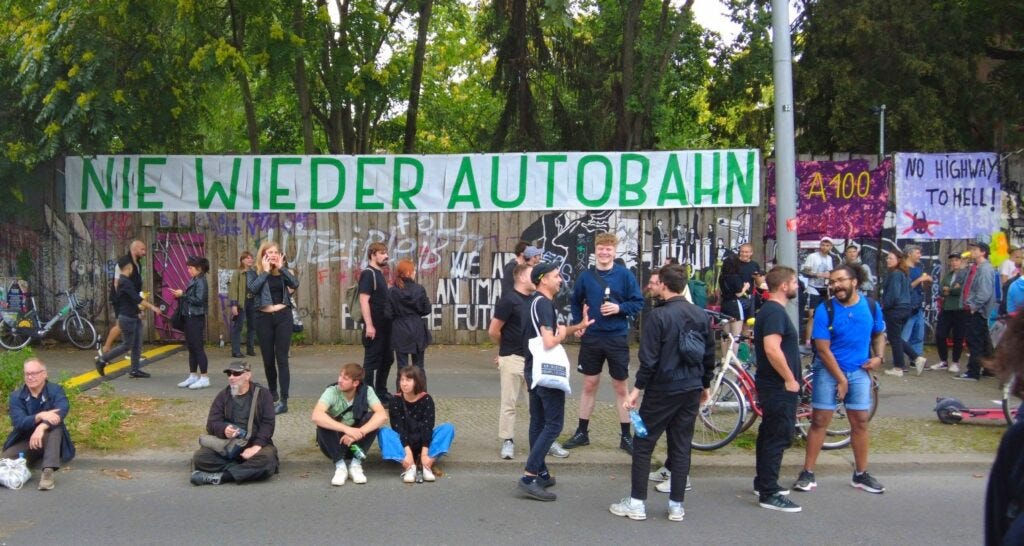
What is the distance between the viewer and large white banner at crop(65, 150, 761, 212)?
12.5 metres

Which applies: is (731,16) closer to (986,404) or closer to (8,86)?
(986,404)

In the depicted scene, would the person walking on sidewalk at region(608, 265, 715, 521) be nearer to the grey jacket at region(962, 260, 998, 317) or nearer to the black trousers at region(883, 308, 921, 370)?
the black trousers at region(883, 308, 921, 370)

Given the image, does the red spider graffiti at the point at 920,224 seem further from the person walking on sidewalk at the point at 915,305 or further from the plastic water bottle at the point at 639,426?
the plastic water bottle at the point at 639,426

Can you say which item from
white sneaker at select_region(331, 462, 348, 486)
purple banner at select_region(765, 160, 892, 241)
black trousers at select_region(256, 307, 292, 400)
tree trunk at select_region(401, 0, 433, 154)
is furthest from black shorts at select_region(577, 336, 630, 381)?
tree trunk at select_region(401, 0, 433, 154)

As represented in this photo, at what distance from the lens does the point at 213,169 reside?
12578mm

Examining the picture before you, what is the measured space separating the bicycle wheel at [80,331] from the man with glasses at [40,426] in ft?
19.9

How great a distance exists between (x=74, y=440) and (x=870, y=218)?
10632 millimetres

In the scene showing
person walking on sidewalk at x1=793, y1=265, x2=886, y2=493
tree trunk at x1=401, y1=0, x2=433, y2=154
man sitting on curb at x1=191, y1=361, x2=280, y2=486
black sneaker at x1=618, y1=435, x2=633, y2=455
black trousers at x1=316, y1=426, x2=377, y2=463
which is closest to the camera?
person walking on sidewalk at x1=793, y1=265, x2=886, y2=493

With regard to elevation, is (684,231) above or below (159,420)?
above

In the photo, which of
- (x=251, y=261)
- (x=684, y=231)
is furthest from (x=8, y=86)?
(x=684, y=231)

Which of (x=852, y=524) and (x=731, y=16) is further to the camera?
(x=731, y=16)

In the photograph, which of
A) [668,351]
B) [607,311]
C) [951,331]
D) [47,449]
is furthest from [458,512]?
[951,331]

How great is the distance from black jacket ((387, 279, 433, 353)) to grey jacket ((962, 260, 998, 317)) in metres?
6.96

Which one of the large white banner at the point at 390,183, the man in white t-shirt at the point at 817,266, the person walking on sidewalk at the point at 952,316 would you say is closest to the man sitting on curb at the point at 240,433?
the large white banner at the point at 390,183
